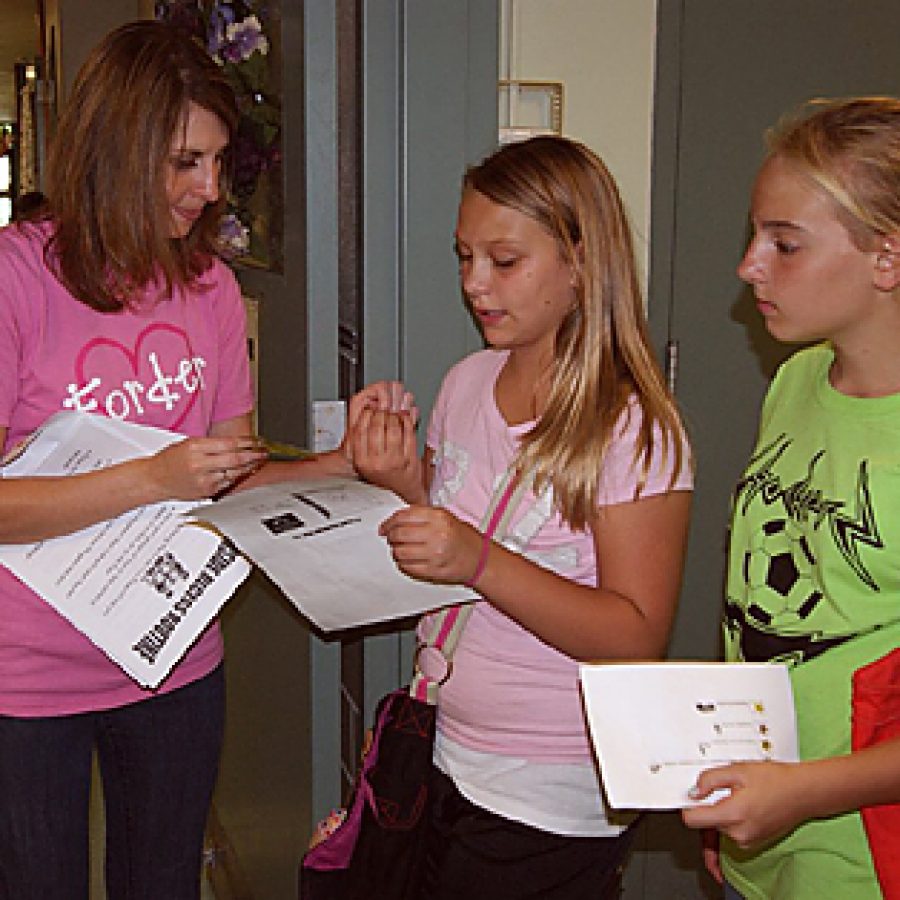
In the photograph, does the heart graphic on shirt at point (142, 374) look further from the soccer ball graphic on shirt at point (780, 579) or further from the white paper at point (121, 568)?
the soccer ball graphic on shirt at point (780, 579)

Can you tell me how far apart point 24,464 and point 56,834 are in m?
0.51

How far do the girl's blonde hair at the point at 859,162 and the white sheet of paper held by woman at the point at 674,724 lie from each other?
447 millimetres

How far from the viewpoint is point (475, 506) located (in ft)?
5.05

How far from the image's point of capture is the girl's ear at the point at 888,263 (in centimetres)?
122

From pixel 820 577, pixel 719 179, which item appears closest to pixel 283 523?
pixel 820 577

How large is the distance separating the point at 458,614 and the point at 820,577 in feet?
1.54

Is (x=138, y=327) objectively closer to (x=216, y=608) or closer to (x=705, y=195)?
(x=216, y=608)

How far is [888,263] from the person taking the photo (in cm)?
122

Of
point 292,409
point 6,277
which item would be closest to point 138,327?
point 6,277

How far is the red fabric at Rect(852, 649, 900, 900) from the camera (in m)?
1.21

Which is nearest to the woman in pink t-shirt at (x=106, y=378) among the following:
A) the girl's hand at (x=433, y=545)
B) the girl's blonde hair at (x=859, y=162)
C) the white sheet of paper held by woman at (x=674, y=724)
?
the girl's hand at (x=433, y=545)

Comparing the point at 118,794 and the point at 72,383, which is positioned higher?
the point at 72,383

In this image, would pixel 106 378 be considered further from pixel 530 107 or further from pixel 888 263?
pixel 888 263

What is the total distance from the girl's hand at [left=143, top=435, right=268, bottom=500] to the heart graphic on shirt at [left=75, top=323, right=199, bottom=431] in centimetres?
11
